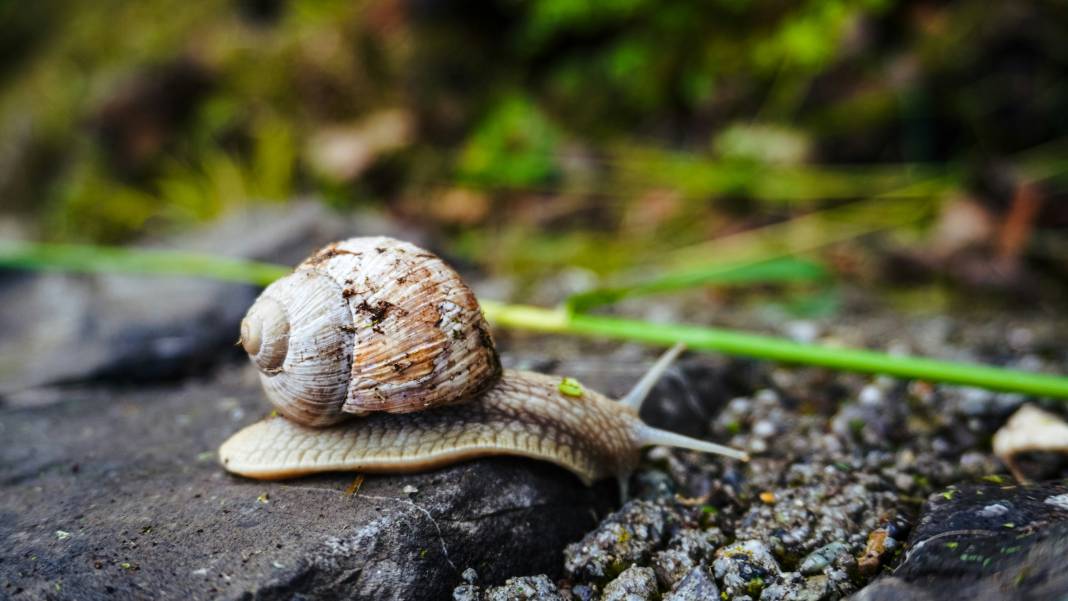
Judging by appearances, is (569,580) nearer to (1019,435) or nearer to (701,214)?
(1019,435)

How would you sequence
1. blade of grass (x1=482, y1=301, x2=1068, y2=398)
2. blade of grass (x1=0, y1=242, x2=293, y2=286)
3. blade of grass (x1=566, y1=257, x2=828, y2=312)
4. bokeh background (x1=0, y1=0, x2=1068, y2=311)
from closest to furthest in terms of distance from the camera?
blade of grass (x1=482, y1=301, x2=1068, y2=398)
blade of grass (x1=566, y1=257, x2=828, y2=312)
blade of grass (x1=0, y1=242, x2=293, y2=286)
bokeh background (x1=0, y1=0, x2=1068, y2=311)

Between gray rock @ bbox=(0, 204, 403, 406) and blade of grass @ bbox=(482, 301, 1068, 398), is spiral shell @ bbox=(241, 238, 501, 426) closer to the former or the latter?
blade of grass @ bbox=(482, 301, 1068, 398)

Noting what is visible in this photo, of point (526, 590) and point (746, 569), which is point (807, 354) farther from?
point (526, 590)

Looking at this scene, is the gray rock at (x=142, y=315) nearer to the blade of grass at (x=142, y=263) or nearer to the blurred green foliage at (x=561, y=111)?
the blade of grass at (x=142, y=263)

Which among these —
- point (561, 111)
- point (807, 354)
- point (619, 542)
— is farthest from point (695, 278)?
point (561, 111)

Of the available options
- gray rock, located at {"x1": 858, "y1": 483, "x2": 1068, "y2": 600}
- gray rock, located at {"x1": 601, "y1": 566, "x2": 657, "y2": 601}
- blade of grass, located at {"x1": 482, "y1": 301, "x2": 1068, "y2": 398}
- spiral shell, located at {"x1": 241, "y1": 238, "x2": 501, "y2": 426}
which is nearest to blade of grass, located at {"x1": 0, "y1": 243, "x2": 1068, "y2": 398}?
blade of grass, located at {"x1": 482, "y1": 301, "x2": 1068, "y2": 398}

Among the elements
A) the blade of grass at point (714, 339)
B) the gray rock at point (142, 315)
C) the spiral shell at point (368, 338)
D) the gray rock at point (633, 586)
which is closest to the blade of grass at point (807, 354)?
the blade of grass at point (714, 339)

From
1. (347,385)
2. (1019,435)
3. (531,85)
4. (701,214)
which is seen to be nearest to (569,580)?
(347,385)
